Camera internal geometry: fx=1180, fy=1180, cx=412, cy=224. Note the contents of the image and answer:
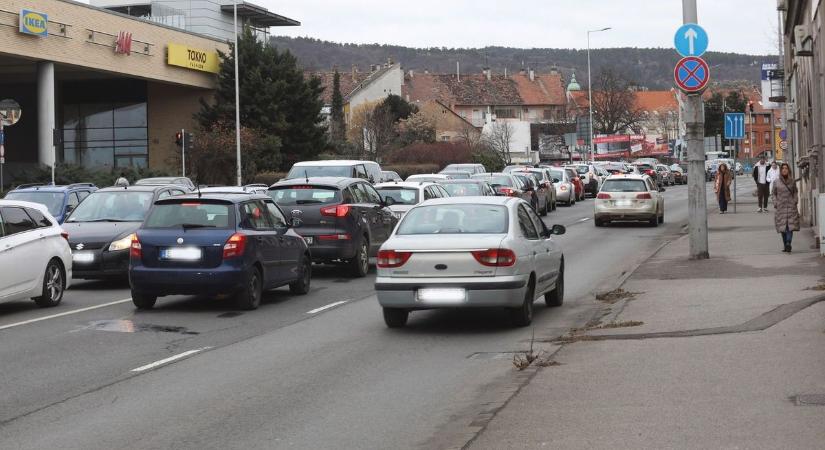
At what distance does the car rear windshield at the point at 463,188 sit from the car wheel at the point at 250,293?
49.5 ft

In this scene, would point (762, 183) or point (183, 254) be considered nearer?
point (183, 254)

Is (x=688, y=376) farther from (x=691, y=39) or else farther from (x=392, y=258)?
(x=691, y=39)

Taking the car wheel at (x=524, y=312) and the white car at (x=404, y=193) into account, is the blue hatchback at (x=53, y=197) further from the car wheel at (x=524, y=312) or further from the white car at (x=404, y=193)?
the car wheel at (x=524, y=312)

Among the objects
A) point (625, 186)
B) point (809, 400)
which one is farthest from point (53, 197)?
point (809, 400)

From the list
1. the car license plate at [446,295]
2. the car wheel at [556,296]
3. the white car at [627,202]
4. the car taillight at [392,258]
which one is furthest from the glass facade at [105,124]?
the car license plate at [446,295]

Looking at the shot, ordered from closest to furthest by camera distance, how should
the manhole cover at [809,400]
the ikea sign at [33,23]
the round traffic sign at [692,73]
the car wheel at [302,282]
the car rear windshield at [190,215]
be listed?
the manhole cover at [809,400]
the car rear windshield at [190,215]
the car wheel at [302,282]
the round traffic sign at [692,73]
the ikea sign at [33,23]

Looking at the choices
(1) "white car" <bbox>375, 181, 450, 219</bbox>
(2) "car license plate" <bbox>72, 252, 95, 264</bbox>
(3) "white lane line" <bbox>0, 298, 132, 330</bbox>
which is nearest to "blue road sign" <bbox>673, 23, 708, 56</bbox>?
(1) "white car" <bbox>375, 181, 450, 219</bbox>

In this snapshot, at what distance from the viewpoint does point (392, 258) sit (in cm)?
1330

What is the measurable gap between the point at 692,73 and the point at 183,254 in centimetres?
935

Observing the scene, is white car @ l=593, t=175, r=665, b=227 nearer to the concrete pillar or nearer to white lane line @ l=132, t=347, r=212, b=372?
white lane line @ l=132, t=347, r=212, b=372

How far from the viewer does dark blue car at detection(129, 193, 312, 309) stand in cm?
1547

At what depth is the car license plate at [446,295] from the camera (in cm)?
1305

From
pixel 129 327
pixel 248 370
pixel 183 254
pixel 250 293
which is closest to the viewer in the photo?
pixel 248 370

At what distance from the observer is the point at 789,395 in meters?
8.41
